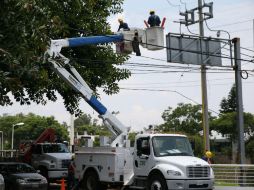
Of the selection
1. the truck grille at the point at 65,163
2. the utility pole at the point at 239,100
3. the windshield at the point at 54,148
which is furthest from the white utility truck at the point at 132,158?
the windshield at the point at 54,148

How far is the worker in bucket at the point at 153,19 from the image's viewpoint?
774 inches

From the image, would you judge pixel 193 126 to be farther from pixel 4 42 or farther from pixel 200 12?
pixel 4 42

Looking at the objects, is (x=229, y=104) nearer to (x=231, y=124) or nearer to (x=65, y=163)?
(x=231, y=124)

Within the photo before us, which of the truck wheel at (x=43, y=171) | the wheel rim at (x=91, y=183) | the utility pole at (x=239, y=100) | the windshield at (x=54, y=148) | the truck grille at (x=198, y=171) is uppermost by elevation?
the utility pole at (x=239, y=100)

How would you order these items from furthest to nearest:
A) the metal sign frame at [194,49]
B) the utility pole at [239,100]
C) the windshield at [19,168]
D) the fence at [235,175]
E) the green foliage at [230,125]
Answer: the green foliage at [230,125], the metal sign frame at [194,49], the utility pole at [239,100], the windshield at [19,168], the fence at [235,175]

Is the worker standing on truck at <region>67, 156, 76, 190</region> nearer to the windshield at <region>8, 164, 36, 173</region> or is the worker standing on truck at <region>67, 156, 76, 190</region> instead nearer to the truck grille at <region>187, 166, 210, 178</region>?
the windshield at <region>8, 164, 36, 173</region>

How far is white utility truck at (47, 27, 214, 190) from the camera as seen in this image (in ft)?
55.2

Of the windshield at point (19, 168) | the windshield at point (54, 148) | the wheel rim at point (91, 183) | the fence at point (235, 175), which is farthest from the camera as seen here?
the windshield at point (54, 148)

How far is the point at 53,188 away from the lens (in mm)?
24750

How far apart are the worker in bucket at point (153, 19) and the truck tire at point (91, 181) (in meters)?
6.36

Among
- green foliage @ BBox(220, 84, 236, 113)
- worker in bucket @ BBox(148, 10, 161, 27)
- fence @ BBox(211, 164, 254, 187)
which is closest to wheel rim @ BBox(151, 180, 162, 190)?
fence @ BBox(211, 164, 254, 187)

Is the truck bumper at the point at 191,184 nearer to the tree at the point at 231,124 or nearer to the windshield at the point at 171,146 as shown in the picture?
→ the windshield at the point at 171,146

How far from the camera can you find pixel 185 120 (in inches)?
2776

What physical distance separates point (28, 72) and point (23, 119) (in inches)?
4095
